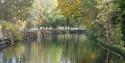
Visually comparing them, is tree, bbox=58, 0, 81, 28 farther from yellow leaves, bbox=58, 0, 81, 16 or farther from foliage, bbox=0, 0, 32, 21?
foliage, bbox=0, 0, 32, 21

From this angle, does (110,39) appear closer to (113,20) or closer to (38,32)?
(113,20)

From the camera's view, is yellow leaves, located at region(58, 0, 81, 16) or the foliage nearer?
yellow leaves, located at region(58, 0, 81, 16)

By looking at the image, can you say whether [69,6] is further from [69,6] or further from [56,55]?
[56,55]

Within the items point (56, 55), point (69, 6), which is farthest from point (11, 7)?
point (56, 55)

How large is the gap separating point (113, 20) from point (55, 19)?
7707 cm

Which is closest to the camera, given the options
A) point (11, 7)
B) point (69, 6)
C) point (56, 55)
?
point (56, 55)

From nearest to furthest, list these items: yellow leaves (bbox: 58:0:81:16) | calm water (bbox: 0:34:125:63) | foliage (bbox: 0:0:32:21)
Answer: calm water (bbox: 0:34:125:63) < yellow leaves (bbox: 58:0:81:16) < foliage (bbox: 0:0:32:21)

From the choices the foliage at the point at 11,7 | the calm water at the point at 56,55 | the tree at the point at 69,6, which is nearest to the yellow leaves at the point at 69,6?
the tree at the point at 69,6

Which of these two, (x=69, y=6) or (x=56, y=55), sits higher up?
(x=69, y=6)

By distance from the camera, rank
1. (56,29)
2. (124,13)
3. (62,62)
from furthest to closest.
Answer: (56,29) < (62,62) < (124,13)

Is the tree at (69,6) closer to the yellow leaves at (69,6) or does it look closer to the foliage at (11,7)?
the yellow leaves at (69,6)

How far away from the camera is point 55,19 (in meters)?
128

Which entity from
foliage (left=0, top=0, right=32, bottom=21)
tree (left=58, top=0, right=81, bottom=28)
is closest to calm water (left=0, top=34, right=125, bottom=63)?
foliage (left=0, top=0, right=32, bottom=21)

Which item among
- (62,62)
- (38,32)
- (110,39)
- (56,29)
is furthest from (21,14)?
(56,29)
